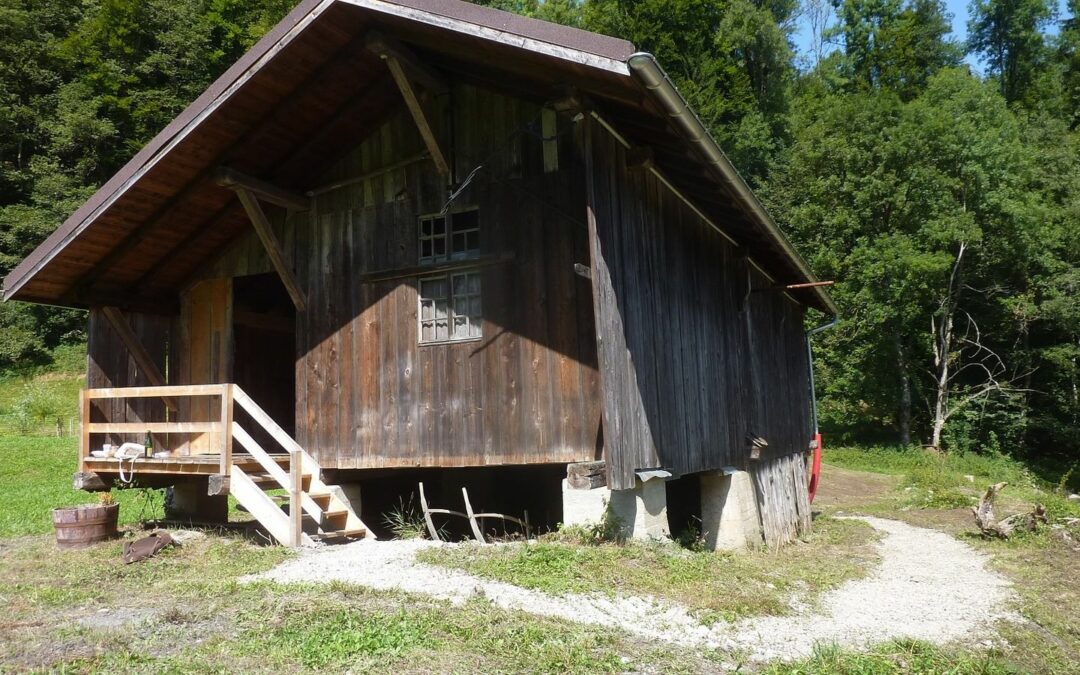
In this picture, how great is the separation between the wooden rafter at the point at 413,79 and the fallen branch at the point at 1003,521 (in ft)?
31.8

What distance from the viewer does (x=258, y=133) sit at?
9.62 metres

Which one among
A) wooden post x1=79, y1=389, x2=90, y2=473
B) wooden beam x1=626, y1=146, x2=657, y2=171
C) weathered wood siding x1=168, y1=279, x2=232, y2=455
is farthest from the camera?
weathered wood siding x1=168, y1=279, x2=232, y2=455

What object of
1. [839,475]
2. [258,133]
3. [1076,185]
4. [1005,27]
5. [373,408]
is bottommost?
[839,475]

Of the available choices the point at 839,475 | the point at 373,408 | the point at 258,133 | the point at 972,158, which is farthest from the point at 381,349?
the point at 972,158

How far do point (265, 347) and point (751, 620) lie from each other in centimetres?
894

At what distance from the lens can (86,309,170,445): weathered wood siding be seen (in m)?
11.0

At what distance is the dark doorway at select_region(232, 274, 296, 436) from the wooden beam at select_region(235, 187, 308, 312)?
1785 millimetres

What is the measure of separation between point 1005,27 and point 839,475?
31879 millimetres

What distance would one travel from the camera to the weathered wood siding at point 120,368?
11.0 metres

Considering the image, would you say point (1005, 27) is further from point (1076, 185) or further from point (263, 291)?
point (263, 291)

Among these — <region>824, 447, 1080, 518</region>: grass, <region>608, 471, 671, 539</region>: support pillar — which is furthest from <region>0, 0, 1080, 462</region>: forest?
<region>608, 471, 671, 539</region>: support pillar

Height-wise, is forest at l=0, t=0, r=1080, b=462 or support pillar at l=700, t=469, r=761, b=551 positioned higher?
forest at l=0, t=0, r=1080, b=462

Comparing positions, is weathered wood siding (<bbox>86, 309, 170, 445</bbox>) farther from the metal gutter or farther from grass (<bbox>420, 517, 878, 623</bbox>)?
the metal gutter

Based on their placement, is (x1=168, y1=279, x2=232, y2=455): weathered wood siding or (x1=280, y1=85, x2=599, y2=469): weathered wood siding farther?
(x1=168, y1=279, x2=232, y2=455): weathered wood siding
